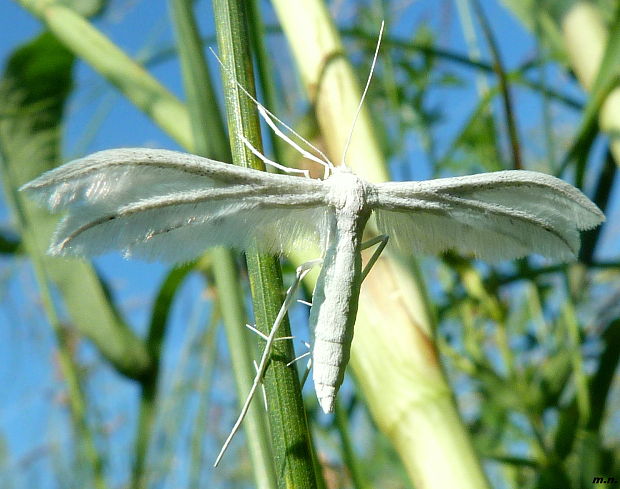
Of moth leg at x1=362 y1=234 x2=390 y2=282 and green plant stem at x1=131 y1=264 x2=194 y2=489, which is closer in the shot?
moth leg at x1=362 y1=234 x2=390 y2=282

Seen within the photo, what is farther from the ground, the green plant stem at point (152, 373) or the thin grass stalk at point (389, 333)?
the green plant stem at point (152, 373)

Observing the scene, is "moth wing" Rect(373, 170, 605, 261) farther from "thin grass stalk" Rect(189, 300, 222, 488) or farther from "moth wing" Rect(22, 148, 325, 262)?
"thin grass stalk" Rect(189, 300, 222, 488)

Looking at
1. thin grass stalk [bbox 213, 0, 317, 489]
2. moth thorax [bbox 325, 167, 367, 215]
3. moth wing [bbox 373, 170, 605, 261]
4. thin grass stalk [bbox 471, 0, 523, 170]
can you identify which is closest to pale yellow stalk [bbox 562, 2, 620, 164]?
thin grass stalk [bbox 471, 0, 523, 170]

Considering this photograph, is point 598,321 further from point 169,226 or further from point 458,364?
point 169,226

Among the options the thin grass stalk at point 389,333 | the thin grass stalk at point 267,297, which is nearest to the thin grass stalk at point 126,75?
the thin grass stalk at point 389,333

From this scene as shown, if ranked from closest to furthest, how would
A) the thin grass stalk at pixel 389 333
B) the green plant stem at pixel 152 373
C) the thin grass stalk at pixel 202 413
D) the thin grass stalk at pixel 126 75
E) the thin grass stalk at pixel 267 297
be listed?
the thin grass stalk at pixel 267 297 → the thin grass stalk at pixel 389 333 → the thin grass stalk at pixel 126 75 → the thin grass stalk at pixel 202 413 → the green plant stem at pixel 152 373

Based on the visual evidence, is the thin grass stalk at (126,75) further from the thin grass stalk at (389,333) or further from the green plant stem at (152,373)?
the green plant stem at (152,373)

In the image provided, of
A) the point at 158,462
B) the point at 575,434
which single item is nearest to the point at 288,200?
the point at 575,434
